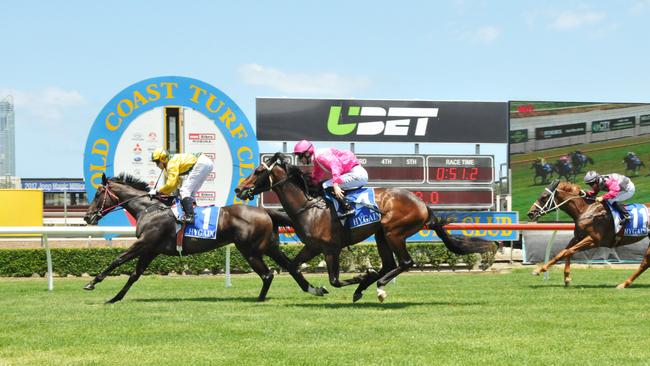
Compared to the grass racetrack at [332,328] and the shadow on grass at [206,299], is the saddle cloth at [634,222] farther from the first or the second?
the shadow on grass at [206,299]

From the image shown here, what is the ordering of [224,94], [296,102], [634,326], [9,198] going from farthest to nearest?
[9,198], [296,102], [224,94], [634,326]

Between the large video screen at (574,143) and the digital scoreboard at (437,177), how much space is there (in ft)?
55.1

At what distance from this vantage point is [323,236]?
7.88 meters

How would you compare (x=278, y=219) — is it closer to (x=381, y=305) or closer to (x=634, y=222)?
(x=381, y=305)

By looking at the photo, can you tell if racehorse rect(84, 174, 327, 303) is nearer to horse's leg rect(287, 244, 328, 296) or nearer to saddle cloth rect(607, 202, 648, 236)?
horse's leg rect(287, 244, 328, 296)

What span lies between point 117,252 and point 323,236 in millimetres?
7999

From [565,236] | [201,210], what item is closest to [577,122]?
[565,236]

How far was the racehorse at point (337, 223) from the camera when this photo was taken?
7.90 m

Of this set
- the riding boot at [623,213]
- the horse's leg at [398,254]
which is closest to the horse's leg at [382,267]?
the horse's leg at [398,254]

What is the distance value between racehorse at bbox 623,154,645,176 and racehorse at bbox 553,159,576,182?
2.81m

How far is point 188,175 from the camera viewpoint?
8766 millimetres

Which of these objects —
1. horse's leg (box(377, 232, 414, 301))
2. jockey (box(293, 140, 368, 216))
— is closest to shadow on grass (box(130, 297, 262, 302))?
horse's leg (box(377, 232, 414, 301))

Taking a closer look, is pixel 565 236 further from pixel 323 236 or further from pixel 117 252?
pixel 323 236

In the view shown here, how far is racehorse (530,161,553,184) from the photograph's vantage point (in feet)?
115
